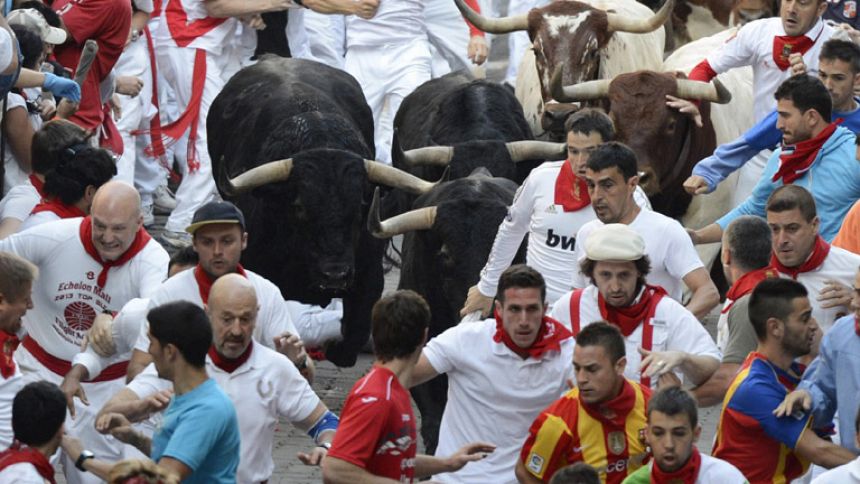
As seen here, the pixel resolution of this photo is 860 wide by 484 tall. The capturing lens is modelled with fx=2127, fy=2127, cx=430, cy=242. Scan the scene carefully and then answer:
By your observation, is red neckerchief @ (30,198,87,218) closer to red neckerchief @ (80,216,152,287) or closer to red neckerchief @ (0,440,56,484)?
red neckerchief @ (80,216,152,287)

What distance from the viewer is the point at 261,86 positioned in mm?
14570

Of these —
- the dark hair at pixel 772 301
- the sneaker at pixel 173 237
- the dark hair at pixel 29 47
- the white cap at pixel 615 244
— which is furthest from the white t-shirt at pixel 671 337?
the sneaker at pixel 173 237

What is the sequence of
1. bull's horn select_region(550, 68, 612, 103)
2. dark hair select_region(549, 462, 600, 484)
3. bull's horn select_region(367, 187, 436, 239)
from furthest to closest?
bull's horn select_region(550, 68, 612, 103), bull's horn select_region(367, 187, 436, 239), dark hair select_region(549, 462, 600, 484)

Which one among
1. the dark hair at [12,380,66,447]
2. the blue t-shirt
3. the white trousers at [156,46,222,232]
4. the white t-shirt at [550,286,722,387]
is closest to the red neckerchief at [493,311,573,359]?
the white t-shirt at [550,286,722,387]

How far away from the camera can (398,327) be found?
8031 mm

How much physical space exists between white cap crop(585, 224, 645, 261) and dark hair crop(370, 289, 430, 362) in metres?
1.04

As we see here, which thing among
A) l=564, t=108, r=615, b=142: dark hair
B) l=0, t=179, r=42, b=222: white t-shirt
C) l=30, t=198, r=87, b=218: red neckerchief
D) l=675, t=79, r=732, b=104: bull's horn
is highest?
l=564, t=108, r=615, b=142: dark hair

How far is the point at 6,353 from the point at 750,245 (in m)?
3.28

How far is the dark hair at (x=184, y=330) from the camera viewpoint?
25.1 ft

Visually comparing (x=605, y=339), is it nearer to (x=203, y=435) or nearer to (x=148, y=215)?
(x=203, y=435)

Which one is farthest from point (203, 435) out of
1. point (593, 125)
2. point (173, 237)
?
point (173, 237)

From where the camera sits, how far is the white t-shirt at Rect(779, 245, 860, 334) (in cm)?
923

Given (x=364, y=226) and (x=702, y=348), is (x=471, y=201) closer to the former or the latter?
(x=364, y=226)

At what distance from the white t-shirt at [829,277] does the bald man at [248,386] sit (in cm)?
222
